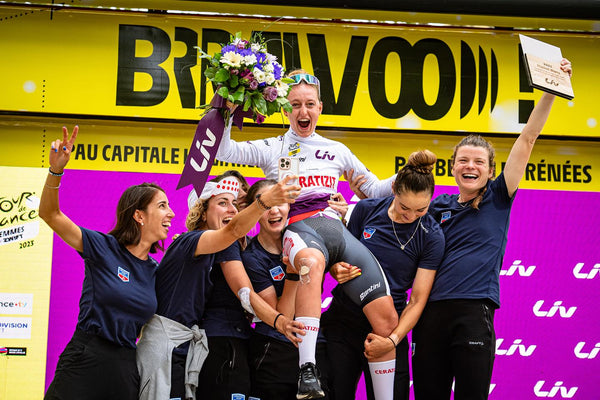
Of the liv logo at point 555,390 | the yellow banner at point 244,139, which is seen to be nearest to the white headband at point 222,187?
the yellow banner at point 244,139

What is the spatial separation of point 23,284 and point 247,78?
309 cm

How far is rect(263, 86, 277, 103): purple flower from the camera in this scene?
387 centimetres

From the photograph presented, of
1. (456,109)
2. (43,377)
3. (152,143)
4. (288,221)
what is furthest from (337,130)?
(43,377)

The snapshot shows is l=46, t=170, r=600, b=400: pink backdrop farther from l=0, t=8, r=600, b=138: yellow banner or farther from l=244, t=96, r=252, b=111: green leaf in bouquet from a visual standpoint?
l=244, t=96, r=252, b=111: green leaf in bouquet

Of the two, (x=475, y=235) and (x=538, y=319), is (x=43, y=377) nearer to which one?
(x=475, y=235)

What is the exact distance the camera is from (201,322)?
3.99m

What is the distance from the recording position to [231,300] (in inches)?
159

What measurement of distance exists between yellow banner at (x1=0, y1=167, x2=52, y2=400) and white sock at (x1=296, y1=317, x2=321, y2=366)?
3009 mm

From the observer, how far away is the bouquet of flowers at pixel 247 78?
3.83 metres

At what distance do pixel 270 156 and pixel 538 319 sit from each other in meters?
3.13

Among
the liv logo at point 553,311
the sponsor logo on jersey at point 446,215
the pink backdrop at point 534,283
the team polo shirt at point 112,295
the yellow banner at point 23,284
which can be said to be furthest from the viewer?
the liv logo at point 553,311

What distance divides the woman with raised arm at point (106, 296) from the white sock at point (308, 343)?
84cm

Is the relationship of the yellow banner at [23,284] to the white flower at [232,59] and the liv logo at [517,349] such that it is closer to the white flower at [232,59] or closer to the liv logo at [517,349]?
the white flower at [232,59]

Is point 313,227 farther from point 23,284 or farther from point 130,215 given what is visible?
point 23,284
